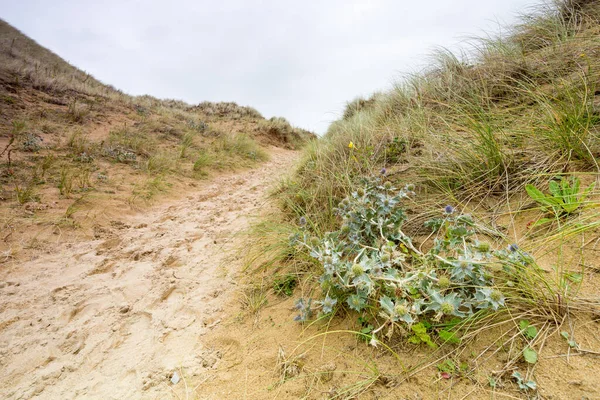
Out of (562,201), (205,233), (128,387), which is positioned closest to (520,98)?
(562,201)

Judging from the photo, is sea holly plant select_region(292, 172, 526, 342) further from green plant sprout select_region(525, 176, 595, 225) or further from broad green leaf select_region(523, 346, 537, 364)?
green plant sprout select_region(525, 176, 595, 225)

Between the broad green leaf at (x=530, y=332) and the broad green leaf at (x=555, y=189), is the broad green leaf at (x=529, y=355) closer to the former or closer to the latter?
the broad green leaf at (x=530, y=332)

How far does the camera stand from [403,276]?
1.56m

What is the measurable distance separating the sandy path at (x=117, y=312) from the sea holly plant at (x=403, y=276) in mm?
896

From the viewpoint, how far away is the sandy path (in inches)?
66.3

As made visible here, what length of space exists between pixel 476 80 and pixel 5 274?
5.73 metres

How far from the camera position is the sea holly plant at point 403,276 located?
129cm

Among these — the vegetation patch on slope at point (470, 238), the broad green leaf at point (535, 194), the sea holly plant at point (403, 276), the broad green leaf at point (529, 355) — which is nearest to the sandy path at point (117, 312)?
the vegetation patch on slope at point (470, 238)

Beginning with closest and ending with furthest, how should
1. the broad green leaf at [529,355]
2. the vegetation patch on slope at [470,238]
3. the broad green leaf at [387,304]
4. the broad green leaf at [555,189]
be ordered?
the broad green leaf at [529,355]
the vegetation patch on slope at [470,238]
the broad green leaf at [387,304]
the broad green leaf at [555,189]

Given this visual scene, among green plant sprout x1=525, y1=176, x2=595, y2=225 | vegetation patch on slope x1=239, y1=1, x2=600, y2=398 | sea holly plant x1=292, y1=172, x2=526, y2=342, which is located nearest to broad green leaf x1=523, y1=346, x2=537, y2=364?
vegetation patch on slope x1=239, y1=1, x2=600, y2=398

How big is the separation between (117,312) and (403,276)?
85.0 inches

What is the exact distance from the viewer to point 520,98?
2.98 metres

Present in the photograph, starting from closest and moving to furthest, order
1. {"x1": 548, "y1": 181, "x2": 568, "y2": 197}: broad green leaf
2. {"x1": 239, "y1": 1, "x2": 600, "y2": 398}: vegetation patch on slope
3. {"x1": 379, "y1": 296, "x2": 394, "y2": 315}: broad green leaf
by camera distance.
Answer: {"x1": 239, "y1": 1, "x2": 600, "y2": 398}: vegetation patch on slope, {"x1": 379, "y1": 296, "x2": 394, "y2": 315}: broad green leaf, {"x1": 548, "y1": 181, "x2": 568, "y2": 197}: broad green leaf

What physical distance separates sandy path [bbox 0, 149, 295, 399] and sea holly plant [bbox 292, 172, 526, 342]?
35.3 inches
